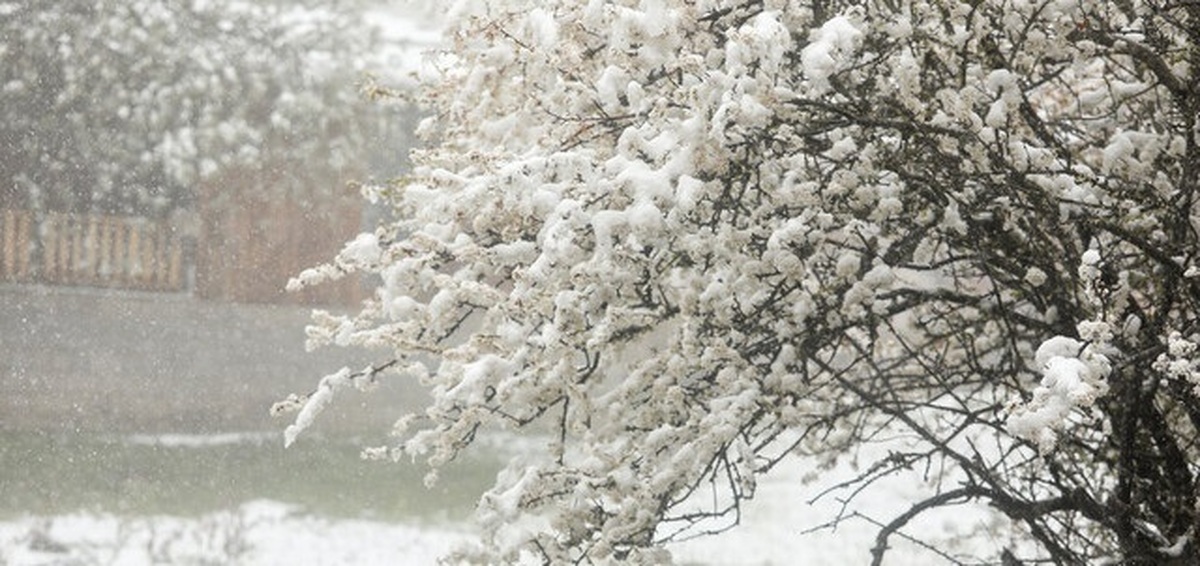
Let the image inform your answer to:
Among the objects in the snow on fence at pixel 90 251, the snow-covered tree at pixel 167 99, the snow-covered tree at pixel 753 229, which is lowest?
the snow-covered tree at pixel 753 229

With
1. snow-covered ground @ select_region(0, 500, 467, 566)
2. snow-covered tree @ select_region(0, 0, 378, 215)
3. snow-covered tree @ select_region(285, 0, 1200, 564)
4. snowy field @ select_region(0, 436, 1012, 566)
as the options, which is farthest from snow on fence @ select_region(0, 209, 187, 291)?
snow-covered tree @ select_region(285, 0, 1200, 564)

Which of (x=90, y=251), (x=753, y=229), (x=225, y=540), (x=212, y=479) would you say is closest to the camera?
(x=753, y=229)

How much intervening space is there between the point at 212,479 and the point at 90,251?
8.50 m

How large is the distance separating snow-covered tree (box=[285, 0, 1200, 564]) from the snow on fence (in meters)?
15.2

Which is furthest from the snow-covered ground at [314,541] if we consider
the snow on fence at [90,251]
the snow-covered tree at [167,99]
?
the snow on fence at [90,251]

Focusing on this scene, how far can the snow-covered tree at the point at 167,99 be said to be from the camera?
724 inches

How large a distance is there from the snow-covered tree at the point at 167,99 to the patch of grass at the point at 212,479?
5.81 meters

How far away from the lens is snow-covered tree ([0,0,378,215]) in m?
18.4

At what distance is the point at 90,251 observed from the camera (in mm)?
20109

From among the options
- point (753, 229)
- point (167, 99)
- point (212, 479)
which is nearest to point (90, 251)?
point (167, 99)

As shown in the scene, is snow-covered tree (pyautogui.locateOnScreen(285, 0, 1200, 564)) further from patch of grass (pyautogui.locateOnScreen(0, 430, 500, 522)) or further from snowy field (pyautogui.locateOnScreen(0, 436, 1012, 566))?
patch of grass (pyautogui.locateOnScreen(0, 430, 500, 522))

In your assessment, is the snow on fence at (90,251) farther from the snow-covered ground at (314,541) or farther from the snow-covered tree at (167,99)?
the snow-covered ground at (314,541)

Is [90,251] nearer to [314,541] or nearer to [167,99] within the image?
[167,99]

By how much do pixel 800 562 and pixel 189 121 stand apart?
11698 millimetres
